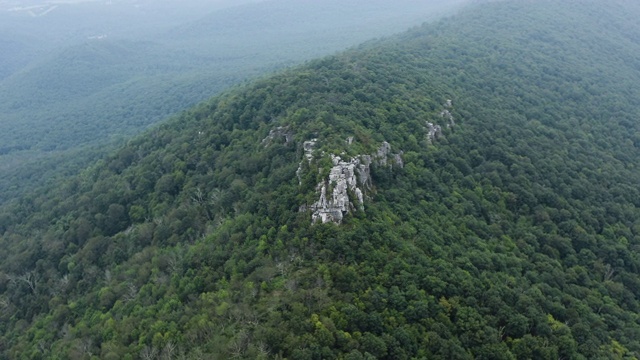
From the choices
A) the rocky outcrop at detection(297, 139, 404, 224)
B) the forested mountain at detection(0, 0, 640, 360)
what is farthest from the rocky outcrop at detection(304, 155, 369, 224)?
the forested mountain at detection(0, 0, 640, 360)

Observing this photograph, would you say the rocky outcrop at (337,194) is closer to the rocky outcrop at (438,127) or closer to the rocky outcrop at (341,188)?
the rocky outcrop at (341,188)

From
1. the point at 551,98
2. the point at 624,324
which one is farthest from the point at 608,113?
the point at 624,324

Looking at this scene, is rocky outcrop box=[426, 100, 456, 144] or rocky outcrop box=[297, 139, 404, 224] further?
rocky outcrop box=[426, 100, 456, 144]

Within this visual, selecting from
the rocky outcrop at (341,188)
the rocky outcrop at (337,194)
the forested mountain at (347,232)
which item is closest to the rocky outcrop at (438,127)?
the forested mountain at (347,232)

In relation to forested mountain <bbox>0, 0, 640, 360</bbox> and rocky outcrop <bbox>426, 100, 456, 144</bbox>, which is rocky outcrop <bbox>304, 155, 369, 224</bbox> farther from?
rocky outcrop <bbox>426, 100, 456, 144</bbox>

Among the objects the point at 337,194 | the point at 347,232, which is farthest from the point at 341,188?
the point at 347,232

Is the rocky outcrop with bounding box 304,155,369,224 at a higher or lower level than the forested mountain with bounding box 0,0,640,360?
higher
